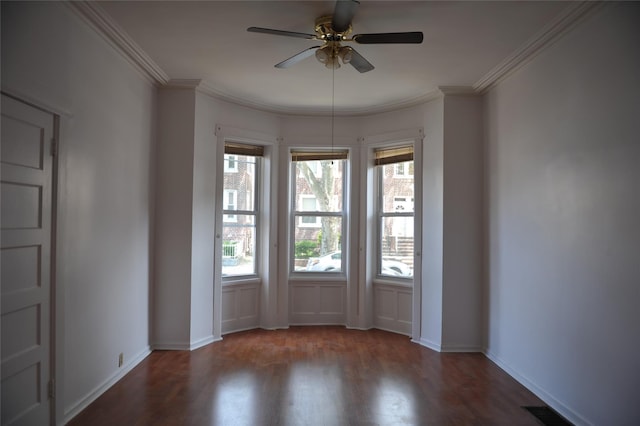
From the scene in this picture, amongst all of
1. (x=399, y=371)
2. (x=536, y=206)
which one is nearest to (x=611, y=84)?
(x=536, y=206)

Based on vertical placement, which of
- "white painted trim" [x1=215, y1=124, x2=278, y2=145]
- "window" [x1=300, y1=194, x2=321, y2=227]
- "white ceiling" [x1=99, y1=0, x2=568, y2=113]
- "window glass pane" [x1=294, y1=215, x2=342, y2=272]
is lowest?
"window glass pane" [x1=294, y1=215, x2=342, y2=272]

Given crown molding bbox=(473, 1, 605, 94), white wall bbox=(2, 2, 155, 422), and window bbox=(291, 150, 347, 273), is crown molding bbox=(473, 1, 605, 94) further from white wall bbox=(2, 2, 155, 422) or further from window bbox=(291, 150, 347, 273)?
white wall bbox=(2, 2, 155, 422)

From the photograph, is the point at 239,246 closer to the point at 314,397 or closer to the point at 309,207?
the point at 309,207

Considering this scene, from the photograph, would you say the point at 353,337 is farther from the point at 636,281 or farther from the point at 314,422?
the point at 636,281

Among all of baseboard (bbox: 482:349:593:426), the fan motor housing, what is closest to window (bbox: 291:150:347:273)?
baseboard (bbox: 482:349:593:426)

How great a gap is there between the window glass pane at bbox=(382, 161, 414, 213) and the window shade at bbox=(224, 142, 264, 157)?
1.67 meters

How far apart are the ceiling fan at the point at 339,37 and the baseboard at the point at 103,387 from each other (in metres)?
2.85

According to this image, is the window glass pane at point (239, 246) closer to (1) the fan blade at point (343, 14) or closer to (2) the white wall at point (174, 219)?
(2) the white wall at point (174, 219)

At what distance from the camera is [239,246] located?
5.55m

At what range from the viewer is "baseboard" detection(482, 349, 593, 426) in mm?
2988

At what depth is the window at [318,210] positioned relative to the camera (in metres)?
5.95

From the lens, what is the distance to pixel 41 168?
2658 mm

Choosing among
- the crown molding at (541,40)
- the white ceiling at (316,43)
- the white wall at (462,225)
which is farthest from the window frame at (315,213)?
the crown molding at (541,40)

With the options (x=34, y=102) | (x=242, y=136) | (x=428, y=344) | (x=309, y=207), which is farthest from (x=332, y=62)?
(x=428, y=344)
